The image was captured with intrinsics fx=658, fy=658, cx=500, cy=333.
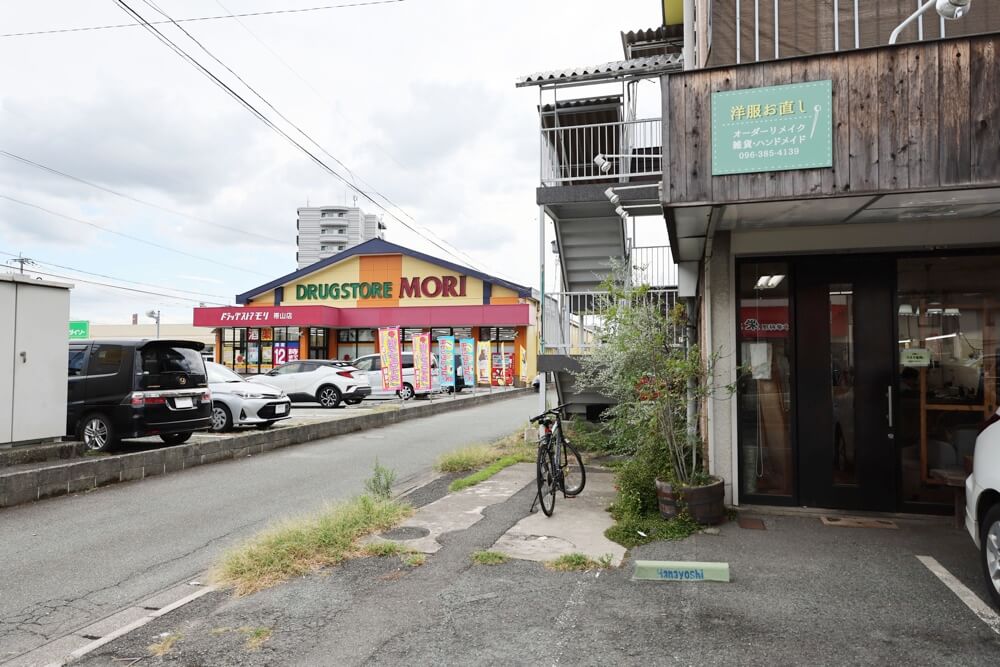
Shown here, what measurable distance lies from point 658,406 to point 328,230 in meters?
90.2

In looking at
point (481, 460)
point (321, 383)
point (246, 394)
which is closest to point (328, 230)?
point (321, 383)

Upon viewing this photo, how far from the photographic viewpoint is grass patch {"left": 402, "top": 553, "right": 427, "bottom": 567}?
5.12 meters

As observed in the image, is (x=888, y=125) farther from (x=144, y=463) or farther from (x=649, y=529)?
(x=144, y=463)

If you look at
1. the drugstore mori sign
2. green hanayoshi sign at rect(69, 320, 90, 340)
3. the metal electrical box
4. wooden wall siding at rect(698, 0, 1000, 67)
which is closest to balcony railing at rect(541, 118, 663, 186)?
wooden wall siding at rect(698, 0, 1000, 67)

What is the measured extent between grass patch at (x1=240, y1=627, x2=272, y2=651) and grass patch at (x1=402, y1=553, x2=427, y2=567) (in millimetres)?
1346

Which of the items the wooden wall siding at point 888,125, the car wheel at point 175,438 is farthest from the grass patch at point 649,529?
the car wheel at point 175,438

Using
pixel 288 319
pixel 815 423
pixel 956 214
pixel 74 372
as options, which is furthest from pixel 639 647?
pixel 288 319

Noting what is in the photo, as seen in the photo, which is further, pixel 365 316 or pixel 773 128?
pixel 365 316

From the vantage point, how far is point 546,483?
6750 mm

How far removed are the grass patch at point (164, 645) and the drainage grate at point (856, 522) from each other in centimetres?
536

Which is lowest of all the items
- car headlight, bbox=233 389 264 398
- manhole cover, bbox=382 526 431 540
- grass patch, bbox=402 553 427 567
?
manhole cover, bbox=382 526 431 540

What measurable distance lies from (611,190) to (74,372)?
867cm

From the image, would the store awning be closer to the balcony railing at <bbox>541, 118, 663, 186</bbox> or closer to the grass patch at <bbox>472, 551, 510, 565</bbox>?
the balcony railing at <bbox>541, 118, 663, 186</bbox>

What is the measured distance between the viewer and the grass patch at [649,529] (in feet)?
18.8
